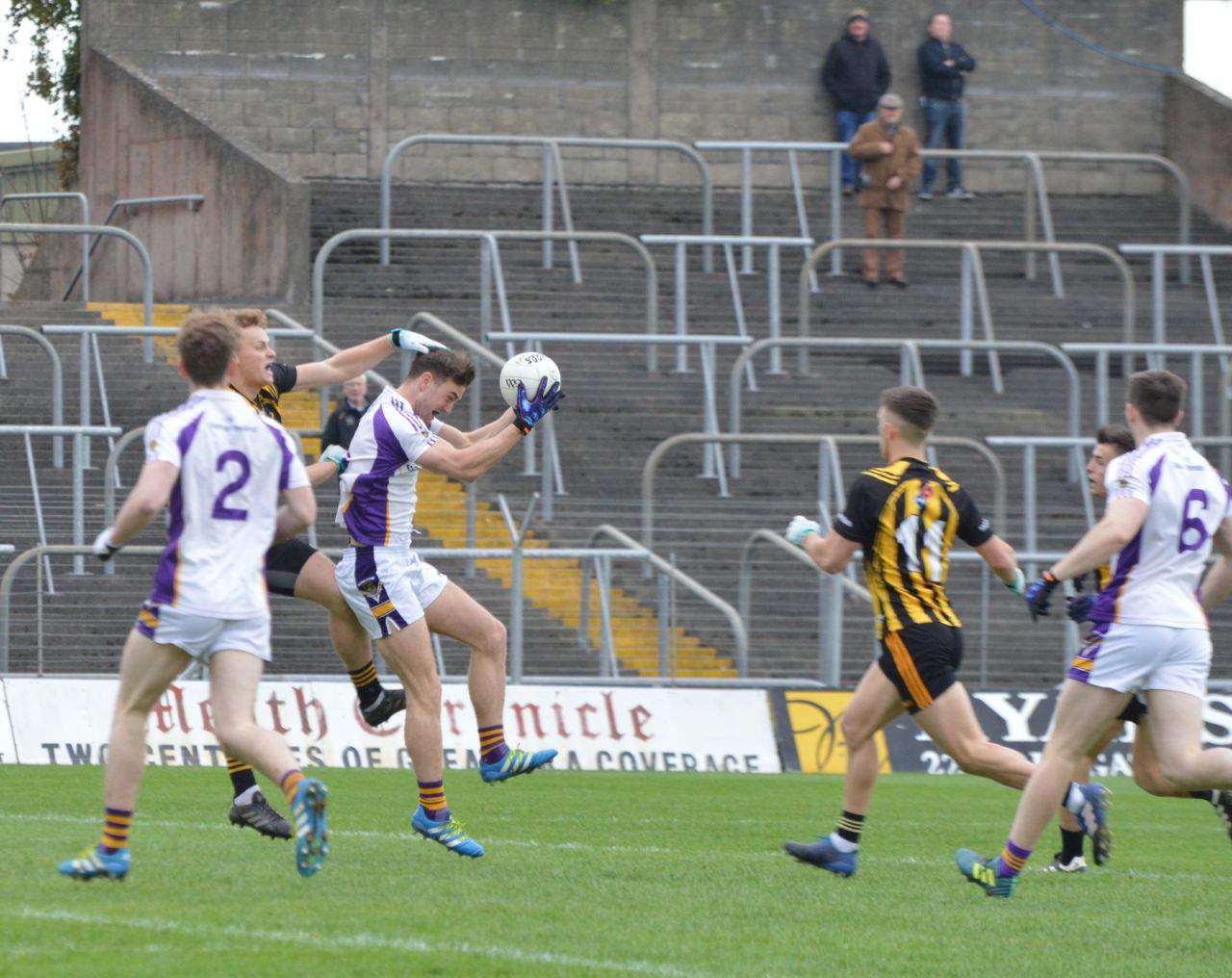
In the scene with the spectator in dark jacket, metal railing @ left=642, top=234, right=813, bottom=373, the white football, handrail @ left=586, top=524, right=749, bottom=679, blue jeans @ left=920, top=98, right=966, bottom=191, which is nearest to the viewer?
the white football

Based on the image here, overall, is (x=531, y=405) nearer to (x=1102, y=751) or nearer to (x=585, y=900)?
(x=585, y=900)

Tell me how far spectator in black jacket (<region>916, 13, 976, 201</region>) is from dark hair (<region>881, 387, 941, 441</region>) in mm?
17666

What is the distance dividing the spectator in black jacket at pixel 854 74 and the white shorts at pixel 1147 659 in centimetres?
1819

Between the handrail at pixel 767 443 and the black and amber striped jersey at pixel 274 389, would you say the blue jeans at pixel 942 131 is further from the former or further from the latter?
the black and amber striped jersey at pixel 274 389

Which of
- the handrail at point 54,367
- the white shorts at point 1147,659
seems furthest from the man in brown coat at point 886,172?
the white shorts at point 1147,659

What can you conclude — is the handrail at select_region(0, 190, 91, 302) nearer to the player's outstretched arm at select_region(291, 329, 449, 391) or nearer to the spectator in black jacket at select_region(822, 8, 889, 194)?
the spectator in black jacket at select_region(822, 8, 889, 194)

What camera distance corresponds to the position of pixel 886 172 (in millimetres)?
22938

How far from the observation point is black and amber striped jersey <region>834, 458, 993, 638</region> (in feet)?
28.7

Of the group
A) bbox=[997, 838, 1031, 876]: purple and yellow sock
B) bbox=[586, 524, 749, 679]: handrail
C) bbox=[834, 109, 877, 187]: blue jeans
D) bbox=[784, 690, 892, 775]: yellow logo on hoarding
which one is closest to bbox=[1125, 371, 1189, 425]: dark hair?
bbox=[997, 838, 1031, 876]: purple and yellow sock

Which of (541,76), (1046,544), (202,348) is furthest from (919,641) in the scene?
(541,76)

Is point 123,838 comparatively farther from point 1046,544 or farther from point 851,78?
point 851,78

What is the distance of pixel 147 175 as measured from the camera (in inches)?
964

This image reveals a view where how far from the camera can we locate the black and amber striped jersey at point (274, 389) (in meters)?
9.64

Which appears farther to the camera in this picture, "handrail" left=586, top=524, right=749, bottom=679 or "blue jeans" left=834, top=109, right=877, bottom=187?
"blue jeans" left=834, top=109, right=877, bottom=187
